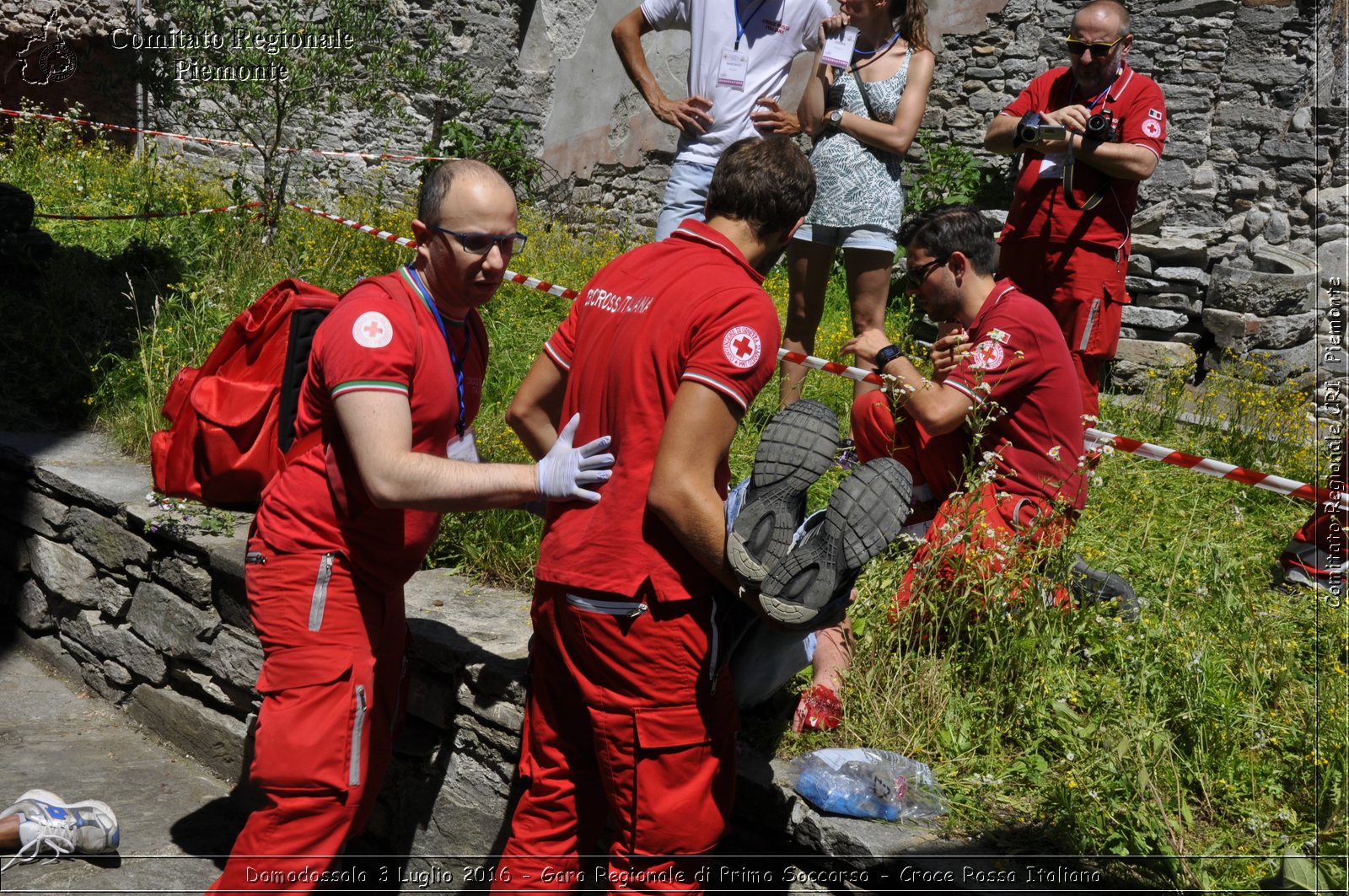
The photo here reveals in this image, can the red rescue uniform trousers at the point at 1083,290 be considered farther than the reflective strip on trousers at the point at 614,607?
Yes

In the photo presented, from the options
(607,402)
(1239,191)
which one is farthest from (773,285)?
(607,402)

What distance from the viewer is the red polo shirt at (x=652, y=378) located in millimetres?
2350

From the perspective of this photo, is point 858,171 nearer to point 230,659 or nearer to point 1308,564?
point 1308,564

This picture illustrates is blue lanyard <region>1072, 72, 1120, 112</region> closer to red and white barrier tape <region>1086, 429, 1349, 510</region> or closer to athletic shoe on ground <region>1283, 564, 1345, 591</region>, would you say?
red and white barrier tape <region>1086, 429, 1349, 510</region>

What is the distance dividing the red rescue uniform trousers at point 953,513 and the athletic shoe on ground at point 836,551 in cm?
96

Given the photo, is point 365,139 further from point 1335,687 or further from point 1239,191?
point 1335,687

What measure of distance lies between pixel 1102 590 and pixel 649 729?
1.73 meters

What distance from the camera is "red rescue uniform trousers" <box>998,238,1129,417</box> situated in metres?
5.18

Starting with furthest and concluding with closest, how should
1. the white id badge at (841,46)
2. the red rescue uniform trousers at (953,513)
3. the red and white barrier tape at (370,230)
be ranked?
the red and white barrier tape at (370,230), the white id badge at (841,46), the red rescue uniform trousers at (953,513)

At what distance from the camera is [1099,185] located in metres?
5.17

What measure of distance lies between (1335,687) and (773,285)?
6.41 m

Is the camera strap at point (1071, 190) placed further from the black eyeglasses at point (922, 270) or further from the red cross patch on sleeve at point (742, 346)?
the red cross patch on sleeve at point (742, 346)

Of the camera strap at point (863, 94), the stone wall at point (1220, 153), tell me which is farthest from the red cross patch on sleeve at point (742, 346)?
the stone wall at point (1220, 153)

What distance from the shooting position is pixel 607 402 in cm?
250
